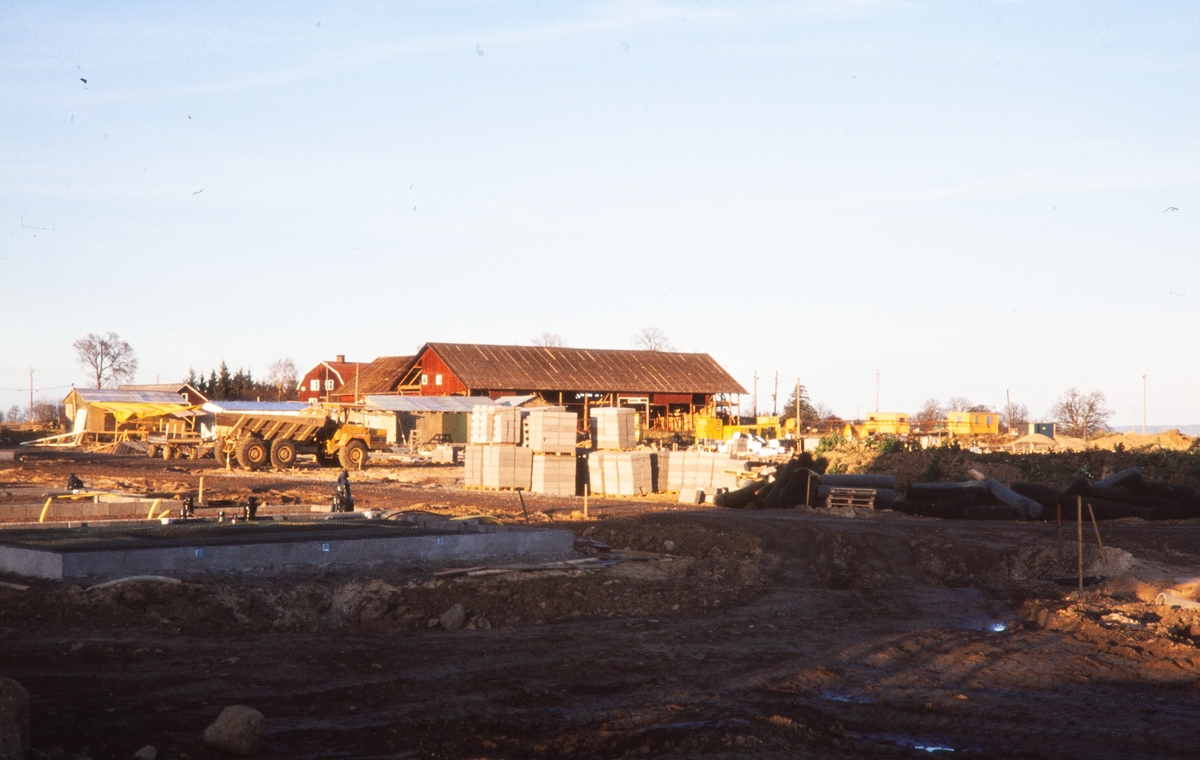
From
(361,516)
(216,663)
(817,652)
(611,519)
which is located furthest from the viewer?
(611,519)

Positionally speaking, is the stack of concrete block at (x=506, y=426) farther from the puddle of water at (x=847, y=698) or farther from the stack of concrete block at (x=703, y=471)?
the puddle of water at (x=847, y=698)

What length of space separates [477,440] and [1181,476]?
18037 millimetres

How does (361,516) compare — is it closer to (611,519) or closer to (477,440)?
(611,519)

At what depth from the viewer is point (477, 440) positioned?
28578mm

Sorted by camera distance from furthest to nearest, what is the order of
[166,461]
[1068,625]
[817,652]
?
[166,461] < [1068,625] < [817,652]

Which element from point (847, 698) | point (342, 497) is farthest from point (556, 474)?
point (847, 698)

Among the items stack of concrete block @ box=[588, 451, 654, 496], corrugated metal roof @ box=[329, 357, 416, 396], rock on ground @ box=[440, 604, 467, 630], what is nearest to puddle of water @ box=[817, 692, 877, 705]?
rock on ground @ box=[440, 604, 467, 630]

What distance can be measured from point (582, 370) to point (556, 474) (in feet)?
113

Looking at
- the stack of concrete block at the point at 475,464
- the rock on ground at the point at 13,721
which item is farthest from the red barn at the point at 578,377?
the rock on ground at the point at 13,721

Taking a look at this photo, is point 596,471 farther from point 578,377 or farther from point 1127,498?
point 578,377

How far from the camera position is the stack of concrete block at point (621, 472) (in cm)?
2698

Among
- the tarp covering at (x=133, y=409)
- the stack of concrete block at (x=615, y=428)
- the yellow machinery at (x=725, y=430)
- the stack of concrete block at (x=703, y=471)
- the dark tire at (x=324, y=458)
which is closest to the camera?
the stack of concrete block at (x=703, y=471)

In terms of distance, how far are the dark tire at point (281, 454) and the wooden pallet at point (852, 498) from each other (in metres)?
18.5

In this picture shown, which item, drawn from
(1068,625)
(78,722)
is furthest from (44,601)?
(1068,625)
